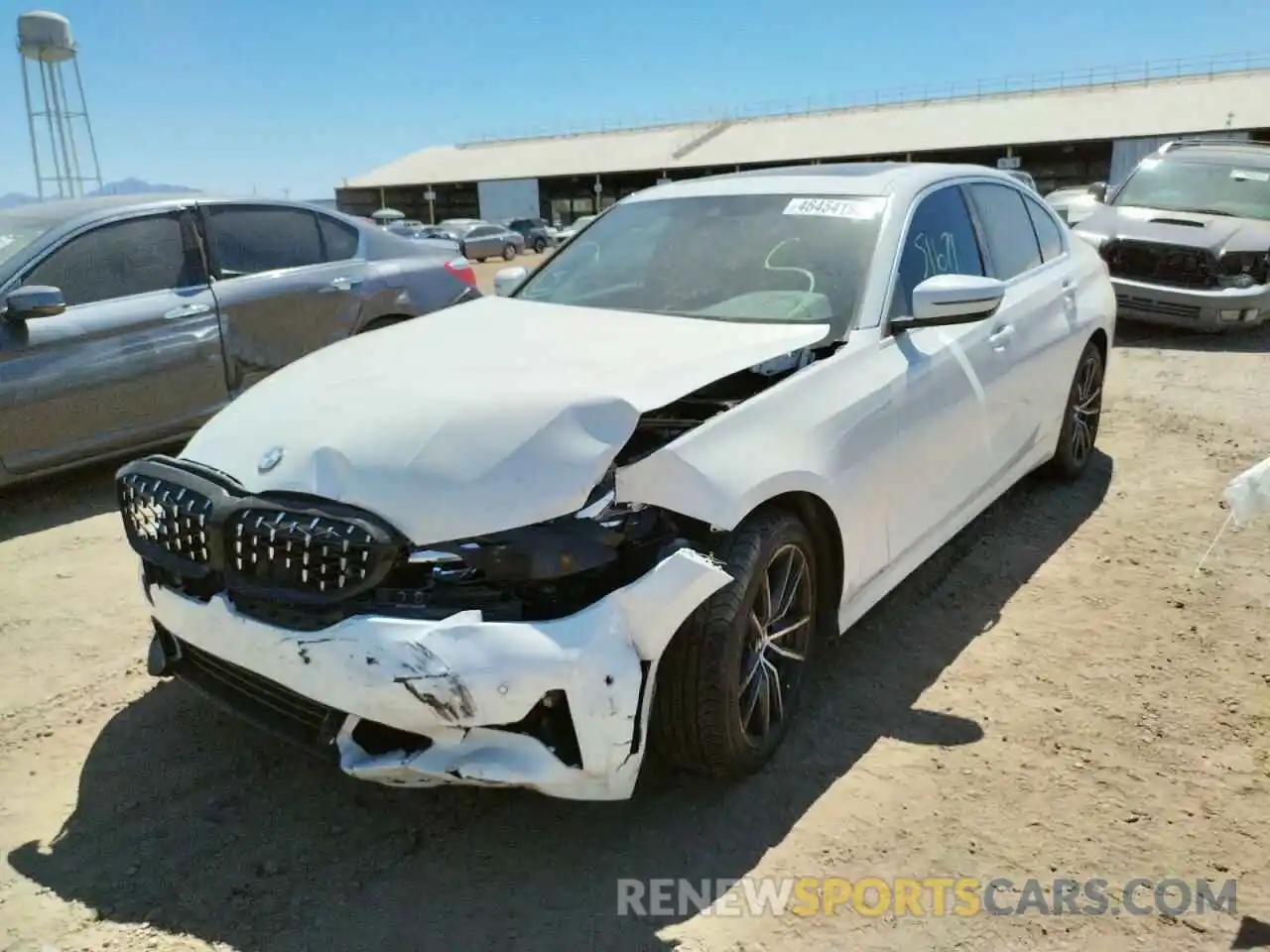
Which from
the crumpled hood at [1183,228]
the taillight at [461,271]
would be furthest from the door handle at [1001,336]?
the crumpled hood at [1183,228]

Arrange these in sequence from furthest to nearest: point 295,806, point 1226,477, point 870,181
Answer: point 1226,477, point 870,181, point 295,806

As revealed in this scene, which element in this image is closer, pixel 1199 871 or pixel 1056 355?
pixel 1199 871

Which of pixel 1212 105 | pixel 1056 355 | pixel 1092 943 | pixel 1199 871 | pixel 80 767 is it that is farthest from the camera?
pixel 1212 105

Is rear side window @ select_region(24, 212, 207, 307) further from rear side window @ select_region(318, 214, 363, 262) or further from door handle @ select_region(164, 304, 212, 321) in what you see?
rear side window @ select_region(318, 214, 363, 262)

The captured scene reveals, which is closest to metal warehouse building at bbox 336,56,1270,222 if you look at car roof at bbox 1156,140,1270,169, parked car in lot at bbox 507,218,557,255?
parked car in lot at bbox 507,218,557,255

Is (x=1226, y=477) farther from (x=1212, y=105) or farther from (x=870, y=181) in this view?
(x=1212, y=105)

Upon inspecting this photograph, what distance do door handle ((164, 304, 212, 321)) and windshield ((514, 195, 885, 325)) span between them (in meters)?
2.42

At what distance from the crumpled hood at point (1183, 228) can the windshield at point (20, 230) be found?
871cm

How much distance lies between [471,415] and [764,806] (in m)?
1.35

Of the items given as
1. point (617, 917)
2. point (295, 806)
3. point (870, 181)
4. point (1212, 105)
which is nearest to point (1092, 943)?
point (617, 917)

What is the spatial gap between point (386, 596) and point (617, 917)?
0.94 metres

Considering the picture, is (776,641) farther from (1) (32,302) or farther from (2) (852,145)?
(2) (852,145)

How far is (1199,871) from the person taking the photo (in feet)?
8.32

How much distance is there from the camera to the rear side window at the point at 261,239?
5.94 meters
